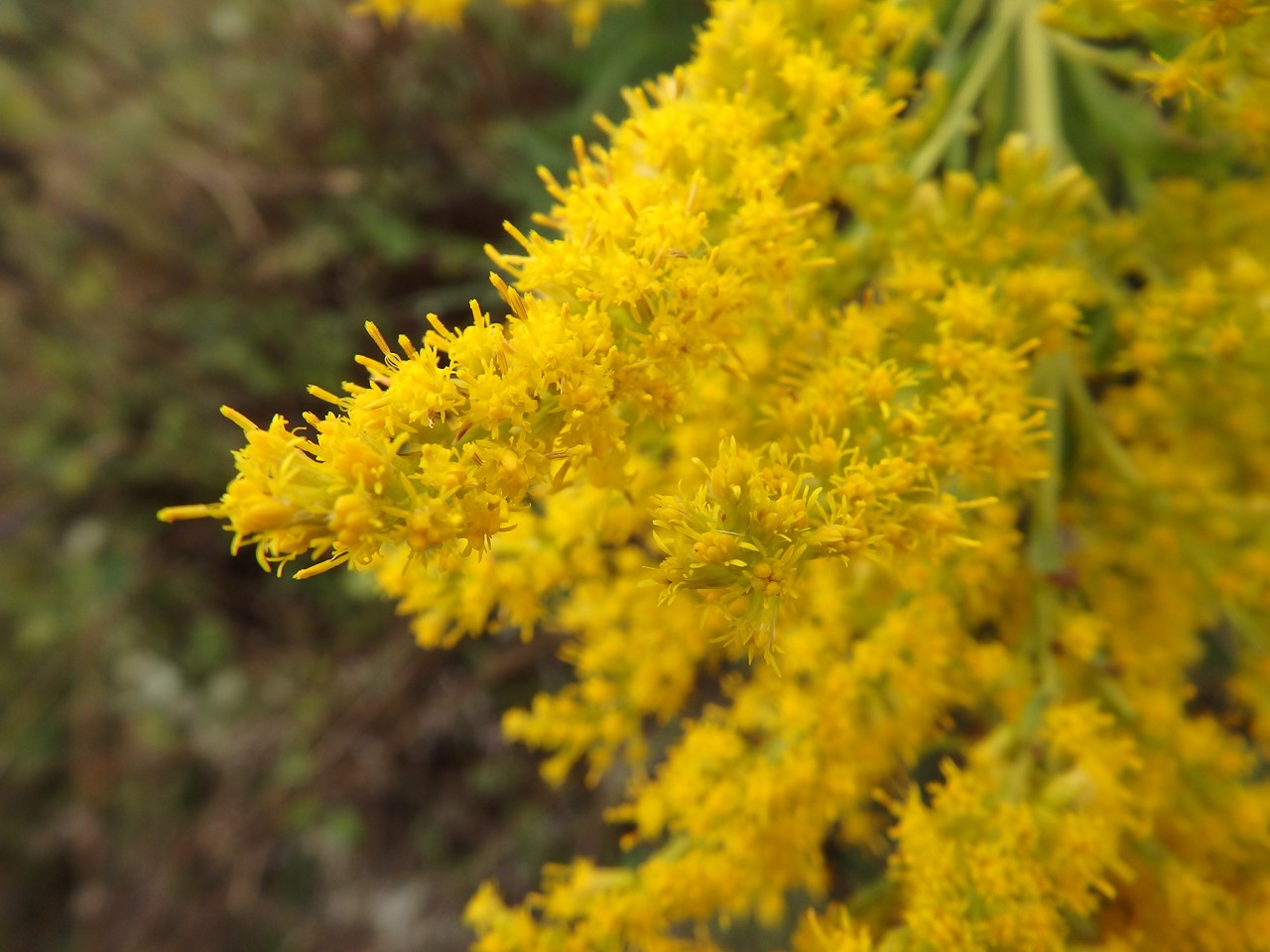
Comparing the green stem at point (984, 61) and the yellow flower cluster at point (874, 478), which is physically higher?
the green stem at point (984, 61)

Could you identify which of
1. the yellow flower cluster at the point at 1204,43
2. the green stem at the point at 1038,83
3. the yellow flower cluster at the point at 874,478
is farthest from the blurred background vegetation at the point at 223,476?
the yellow flower cluster at the point at 1204,43

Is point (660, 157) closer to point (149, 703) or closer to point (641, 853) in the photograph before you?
point (641, 853)

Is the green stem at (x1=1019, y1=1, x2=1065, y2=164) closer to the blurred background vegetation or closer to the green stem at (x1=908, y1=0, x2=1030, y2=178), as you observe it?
the green stem at (x1=908, y1=0, x2=1030, y2=178)

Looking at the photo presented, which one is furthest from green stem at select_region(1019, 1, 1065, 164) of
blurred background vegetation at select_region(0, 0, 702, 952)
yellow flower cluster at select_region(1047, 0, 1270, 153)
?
blurred background vegetation at select_region(0, 0, 702, 952)

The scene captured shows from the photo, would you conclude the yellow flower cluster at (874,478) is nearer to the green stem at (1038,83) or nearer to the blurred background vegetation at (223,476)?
the green stem at (1038,83)

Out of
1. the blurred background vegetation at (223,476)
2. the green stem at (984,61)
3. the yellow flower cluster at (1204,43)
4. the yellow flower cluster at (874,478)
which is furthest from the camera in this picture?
the blurred background vegetation at (223,476)

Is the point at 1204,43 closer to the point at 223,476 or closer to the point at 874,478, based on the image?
the point at 874,478
